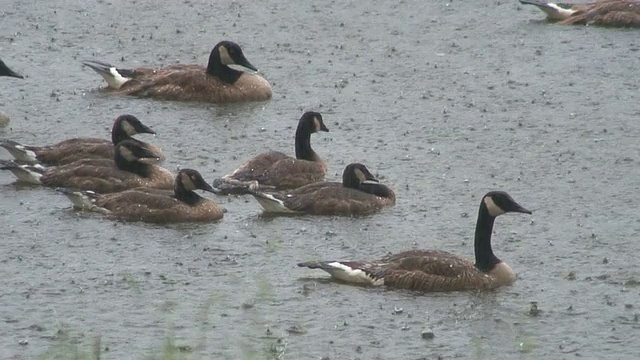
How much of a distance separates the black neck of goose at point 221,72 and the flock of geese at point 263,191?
2573mm

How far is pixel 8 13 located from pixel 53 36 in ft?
4.59

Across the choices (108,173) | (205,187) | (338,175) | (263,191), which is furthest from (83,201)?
(338,175)

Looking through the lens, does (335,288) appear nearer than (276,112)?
Yes

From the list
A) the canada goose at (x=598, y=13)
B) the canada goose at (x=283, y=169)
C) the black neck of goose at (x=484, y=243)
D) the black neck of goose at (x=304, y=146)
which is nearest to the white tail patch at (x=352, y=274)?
the black neck of goose at (x=484, y=243)

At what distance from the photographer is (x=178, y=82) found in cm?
1794

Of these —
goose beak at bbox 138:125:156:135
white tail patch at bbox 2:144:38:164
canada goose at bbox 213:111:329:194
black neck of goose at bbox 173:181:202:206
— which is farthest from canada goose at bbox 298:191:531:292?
white tail patch at bbox 2:144:38:164

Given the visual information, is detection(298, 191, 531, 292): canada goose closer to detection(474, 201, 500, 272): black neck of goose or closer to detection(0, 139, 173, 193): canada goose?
detection(474, 201, 500, 272): black neck of goose

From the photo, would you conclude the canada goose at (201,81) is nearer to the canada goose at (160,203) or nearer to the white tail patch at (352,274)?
the canada goose at (160,203)

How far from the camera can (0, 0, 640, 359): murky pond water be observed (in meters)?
11.2

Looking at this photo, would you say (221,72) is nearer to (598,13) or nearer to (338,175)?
(338,175)

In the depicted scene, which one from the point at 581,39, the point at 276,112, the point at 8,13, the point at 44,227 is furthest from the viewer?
the point at 8,13

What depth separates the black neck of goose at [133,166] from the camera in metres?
14.8

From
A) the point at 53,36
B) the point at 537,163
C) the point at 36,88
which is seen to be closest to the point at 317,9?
the point at 53,36

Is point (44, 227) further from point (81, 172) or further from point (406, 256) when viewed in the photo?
point (406, 256)
